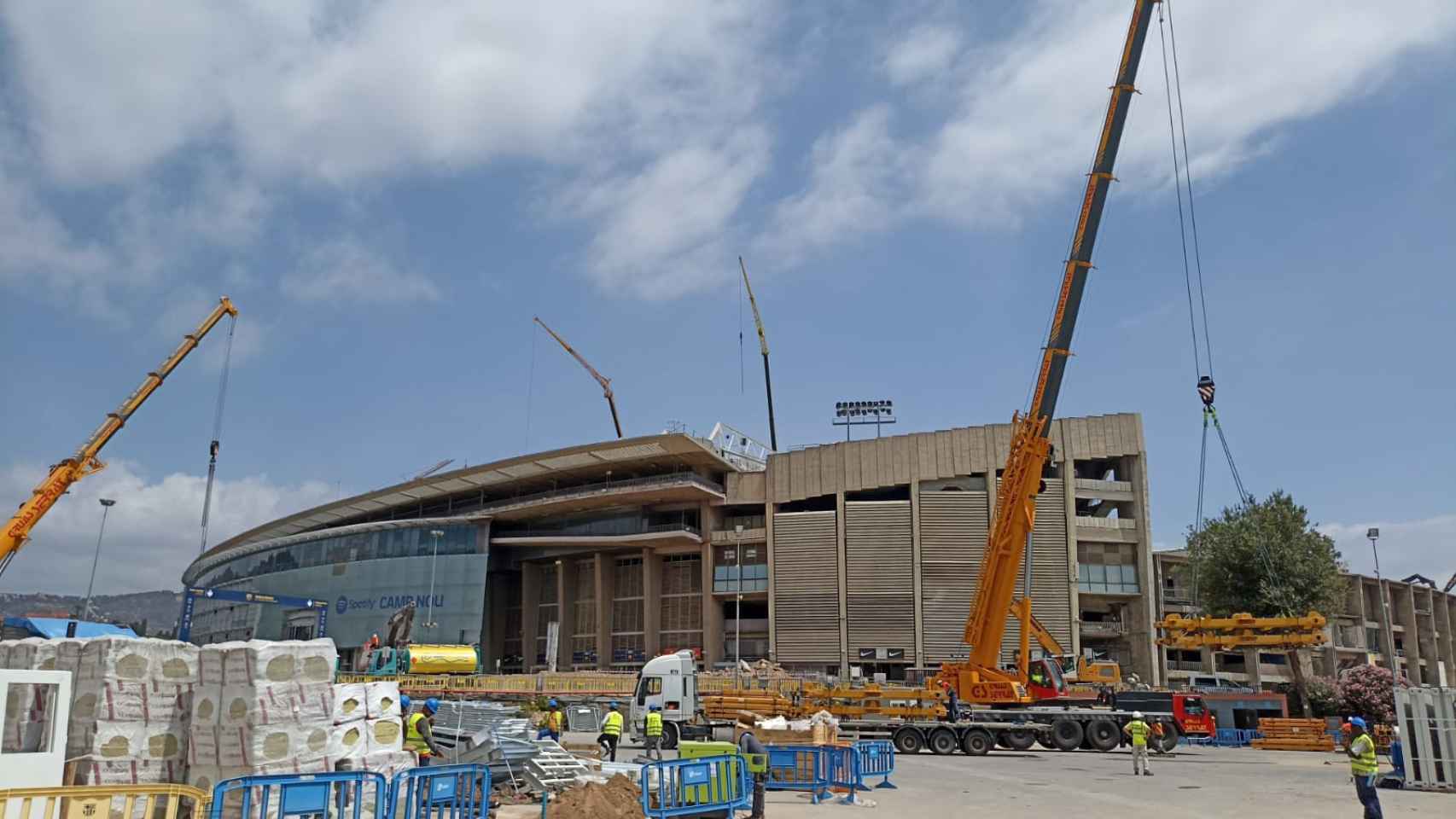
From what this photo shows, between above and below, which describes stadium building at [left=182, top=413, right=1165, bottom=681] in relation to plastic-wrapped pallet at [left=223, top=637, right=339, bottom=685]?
above

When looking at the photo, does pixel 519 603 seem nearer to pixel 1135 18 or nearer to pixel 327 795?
pixel 1135 18

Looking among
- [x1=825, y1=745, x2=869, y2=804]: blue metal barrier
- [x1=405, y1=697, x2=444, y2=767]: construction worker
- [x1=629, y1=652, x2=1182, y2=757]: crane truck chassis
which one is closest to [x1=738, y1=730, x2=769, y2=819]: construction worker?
[x1=825, y1=745, x2=869, y2=804]: blue metal barrier

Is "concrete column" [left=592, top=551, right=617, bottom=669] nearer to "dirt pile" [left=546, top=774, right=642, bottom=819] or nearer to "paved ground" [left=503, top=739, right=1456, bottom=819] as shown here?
"paved ground" [left=503, top=739, right=1456, bottom=819]

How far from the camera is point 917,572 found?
2520 inches

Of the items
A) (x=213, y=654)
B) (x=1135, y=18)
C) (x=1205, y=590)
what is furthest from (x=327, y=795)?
(x=1205, y=590)

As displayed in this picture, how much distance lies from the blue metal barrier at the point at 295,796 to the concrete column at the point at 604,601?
62.7m

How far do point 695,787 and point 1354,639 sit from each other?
7571cm

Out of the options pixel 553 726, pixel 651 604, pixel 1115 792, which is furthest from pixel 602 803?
pixel 651 604

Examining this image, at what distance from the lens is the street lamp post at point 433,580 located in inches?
2940

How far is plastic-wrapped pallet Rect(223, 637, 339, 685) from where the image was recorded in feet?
46.7

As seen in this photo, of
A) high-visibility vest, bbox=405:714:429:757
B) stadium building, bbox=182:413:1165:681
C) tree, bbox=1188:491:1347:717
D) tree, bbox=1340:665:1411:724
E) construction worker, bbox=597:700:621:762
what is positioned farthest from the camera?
stadium building, bbox=182:413:1165:681

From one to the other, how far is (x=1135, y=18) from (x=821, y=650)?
1694 inches

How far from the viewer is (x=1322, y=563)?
174ft

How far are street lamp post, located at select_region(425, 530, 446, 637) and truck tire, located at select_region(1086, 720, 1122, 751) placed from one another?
177ft
